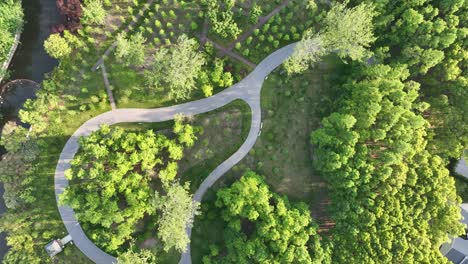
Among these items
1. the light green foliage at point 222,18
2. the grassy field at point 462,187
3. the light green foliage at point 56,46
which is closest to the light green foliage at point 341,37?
the light green foliage at point 222,18

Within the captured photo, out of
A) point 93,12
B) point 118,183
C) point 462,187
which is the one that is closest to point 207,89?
point 118,183

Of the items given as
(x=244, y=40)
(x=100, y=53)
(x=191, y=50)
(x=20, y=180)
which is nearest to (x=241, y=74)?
(x=244, y=40)

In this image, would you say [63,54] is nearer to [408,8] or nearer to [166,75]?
[166,75]

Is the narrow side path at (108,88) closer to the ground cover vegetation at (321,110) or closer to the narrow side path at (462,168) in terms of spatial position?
the ground cover vegetation at (321,110)

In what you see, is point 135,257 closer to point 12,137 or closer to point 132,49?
point 12,137

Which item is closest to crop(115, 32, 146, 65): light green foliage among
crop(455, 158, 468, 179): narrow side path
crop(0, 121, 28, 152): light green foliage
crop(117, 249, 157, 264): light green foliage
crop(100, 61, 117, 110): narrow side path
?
crop(100, 61, 117, 110): narrow side path

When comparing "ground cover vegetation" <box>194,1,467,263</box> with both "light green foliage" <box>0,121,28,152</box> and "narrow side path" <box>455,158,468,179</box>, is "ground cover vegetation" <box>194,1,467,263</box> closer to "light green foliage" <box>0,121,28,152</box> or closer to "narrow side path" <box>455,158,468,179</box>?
"narrow side path" <box>455,158,468,179</box>
